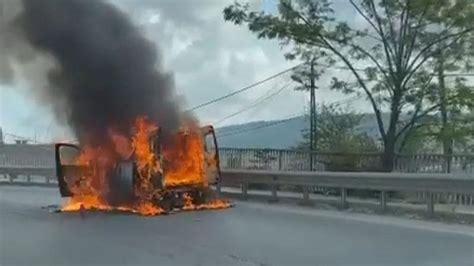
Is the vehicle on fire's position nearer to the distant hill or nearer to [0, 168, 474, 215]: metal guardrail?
[0, 168, 474, 215]: metal guardrail

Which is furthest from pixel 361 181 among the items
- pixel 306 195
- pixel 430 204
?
pixel 430 204

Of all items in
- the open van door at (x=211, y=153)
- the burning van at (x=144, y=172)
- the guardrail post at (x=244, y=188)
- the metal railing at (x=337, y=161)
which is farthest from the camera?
the metal railing at (x=337, y=161)

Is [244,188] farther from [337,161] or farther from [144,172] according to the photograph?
[337,161]

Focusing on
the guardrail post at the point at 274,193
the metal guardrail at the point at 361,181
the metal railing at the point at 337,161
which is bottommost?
the guardrail post at the point at 274,193

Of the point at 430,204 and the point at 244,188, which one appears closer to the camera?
the point at 430,204

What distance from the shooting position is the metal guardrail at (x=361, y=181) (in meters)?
13.4

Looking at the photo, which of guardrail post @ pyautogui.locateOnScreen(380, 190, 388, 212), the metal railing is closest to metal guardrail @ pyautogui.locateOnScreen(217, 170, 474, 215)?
guardrail post @ pyautogui.locateOnScreen(380, 190, 388, 212)

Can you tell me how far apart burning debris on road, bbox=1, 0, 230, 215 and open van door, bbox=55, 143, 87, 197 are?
2 cm

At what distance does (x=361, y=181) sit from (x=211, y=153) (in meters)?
3.33

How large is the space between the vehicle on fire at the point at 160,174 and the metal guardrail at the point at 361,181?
1.49 m

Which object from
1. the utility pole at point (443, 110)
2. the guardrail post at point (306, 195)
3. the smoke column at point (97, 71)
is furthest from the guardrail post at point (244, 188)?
the utility pole at point (443, 110)

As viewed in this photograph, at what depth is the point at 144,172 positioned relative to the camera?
49.6 ft

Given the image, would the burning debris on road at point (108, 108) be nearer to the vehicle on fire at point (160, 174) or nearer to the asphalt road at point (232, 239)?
the vehicle on fire at point (160, 174)

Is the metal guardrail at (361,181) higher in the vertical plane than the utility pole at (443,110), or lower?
lower
